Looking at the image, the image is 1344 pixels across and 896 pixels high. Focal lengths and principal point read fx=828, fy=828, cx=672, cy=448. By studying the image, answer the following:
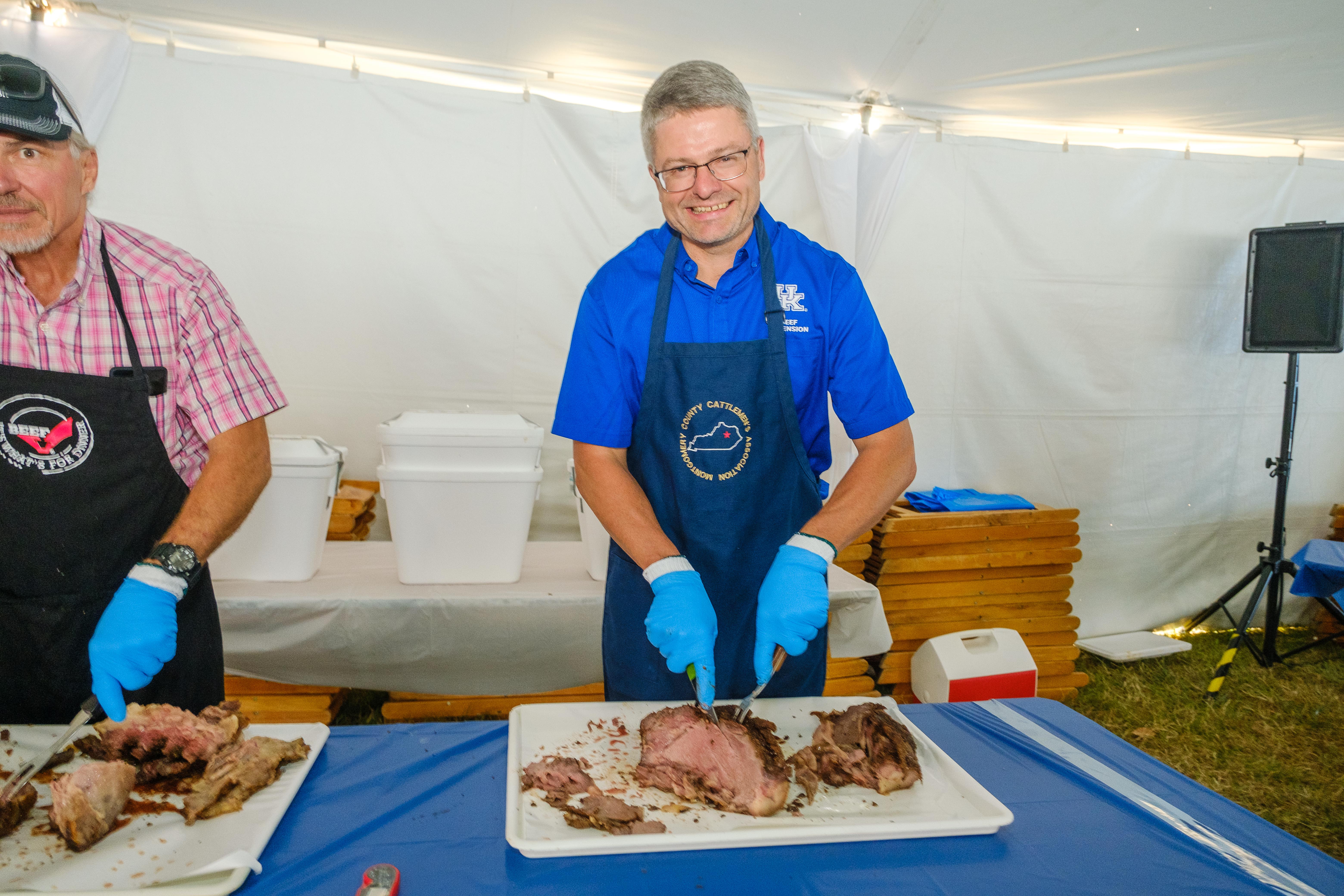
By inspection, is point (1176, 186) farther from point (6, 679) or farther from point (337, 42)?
point (6, 679)

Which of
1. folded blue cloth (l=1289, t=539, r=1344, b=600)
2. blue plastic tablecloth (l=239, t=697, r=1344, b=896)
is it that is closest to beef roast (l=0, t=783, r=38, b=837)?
blue plastic tablecloth (l=239, t=697, r=1344, b=896)

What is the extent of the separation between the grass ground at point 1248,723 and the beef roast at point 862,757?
2.79m

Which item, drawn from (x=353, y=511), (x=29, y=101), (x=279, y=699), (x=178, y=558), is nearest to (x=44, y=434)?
(x=178, y=558)

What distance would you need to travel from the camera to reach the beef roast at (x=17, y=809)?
1.31 metres

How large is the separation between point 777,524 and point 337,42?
3408mm

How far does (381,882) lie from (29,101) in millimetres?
1703

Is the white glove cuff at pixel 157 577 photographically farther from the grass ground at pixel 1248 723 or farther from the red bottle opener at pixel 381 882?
the grass ground at pixel 1248 723

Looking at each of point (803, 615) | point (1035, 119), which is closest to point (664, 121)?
point (803, 615)

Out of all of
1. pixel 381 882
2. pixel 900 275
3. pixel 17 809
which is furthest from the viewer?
pixel 900 275

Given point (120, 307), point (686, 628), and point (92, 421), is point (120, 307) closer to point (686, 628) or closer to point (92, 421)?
point (92, 421)

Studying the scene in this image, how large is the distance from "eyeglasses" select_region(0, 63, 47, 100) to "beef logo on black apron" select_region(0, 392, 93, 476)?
619 mm

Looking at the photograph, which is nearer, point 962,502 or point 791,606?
point 791,606

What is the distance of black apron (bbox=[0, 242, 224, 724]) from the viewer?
6.04ft

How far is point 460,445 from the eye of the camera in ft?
11.1
